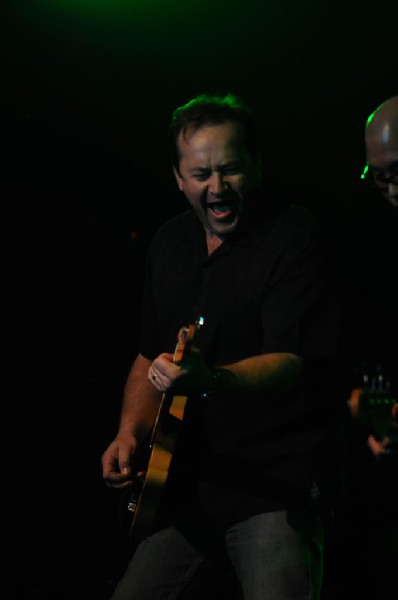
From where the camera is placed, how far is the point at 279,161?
4.07m

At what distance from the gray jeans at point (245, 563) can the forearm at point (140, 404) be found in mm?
462

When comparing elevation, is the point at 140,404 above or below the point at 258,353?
below

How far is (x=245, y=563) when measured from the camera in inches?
→ 90.7

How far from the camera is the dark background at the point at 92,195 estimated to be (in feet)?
12.4

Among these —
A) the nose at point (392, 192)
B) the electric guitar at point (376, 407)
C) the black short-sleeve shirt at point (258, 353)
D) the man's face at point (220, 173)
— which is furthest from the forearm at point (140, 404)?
the nose at point (392, 192)

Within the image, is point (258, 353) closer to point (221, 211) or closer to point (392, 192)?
point (221, 211)

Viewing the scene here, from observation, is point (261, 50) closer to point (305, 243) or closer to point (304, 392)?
point (305, 243)

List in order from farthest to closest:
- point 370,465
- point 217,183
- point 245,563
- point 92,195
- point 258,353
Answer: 1. point 92,195
2. point 370,465
3. point 217,183
4. point 258,353
5. point 245,563

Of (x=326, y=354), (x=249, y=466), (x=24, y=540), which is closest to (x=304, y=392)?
(x=326, y=354)

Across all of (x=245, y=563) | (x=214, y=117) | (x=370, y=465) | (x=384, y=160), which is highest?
(x=214, y=117)

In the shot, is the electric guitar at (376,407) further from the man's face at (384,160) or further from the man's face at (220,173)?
the man's face at (220,173)

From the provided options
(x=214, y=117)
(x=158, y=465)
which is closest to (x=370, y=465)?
(x=158, y=465)

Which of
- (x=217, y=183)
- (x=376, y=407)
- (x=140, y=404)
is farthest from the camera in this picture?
(x=140, y=404)

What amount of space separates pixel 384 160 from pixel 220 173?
0.62 meters
